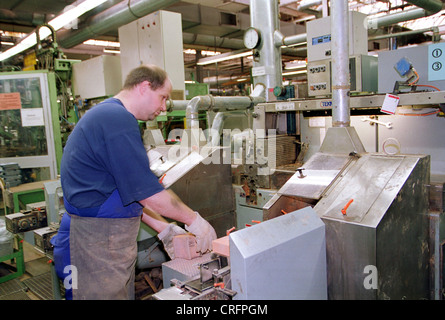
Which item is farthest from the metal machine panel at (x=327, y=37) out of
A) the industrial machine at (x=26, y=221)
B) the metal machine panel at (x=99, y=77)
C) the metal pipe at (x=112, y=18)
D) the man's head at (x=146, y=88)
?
the metal machine panel at (x=99, y=77)

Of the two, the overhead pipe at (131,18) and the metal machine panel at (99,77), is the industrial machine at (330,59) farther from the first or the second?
the metal machine panel at (99,77)

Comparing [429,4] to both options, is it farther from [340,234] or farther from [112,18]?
[112,18]

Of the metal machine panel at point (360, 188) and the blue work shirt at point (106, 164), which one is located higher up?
the blue work shirt at point (106, 164)

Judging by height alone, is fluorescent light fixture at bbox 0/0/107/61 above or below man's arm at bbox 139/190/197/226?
above

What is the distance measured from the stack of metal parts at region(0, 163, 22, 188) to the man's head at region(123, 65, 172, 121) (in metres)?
2.58

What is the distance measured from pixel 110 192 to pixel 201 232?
415 mm

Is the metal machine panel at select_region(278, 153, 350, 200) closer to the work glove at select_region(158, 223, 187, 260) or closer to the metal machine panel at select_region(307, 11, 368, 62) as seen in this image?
the work glove at select_region(158, 223, 187, 260)

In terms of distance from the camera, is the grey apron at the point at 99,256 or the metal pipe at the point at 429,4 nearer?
the grey apron at the point at 99,256

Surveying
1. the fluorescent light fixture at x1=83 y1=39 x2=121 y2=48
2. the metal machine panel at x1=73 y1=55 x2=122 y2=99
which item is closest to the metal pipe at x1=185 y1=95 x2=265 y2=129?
A: the metal machine panel at x1=73 y1=55 x2=122 y2=99

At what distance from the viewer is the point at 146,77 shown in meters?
1.42

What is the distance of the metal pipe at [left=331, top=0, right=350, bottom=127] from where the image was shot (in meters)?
1.56

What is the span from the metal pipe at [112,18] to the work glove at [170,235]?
2605 mm

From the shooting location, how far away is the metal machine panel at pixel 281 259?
37.5 inches

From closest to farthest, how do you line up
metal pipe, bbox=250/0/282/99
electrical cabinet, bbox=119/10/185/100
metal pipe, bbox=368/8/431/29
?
metal pipe, bbox=250/0/282/99 < electrical cabinet, bbox=119/10/185/100 < metal pipe, bbox=368/8/431/29
